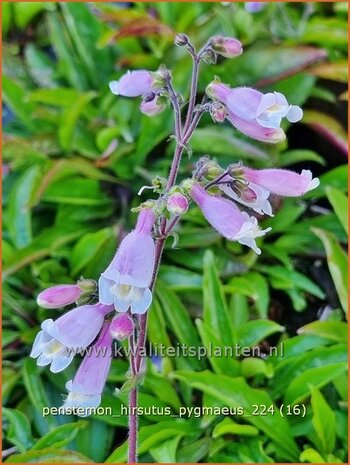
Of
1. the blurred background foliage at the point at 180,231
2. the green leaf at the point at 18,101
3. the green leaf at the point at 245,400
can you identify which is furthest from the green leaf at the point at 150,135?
the green leaf at the point at 245,400

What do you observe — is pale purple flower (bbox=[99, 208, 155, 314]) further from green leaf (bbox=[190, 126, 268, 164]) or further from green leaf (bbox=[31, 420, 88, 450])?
green leaf (bbox=[190, 126, 268, 164])

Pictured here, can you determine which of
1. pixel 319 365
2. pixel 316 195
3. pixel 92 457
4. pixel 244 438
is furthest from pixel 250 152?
pixel 92 457

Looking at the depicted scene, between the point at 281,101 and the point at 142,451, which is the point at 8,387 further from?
the point at 281,101

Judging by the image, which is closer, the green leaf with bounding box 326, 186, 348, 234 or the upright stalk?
the upright stalk

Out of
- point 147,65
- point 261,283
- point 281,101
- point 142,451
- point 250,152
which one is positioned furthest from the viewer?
point 147,65

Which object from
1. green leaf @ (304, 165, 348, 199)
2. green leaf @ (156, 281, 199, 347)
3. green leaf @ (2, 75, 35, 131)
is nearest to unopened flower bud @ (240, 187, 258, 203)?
green leaf @ (156, 281, 199, 347)

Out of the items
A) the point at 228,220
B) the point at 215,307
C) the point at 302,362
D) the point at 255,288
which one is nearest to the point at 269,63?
the point at 255,288
